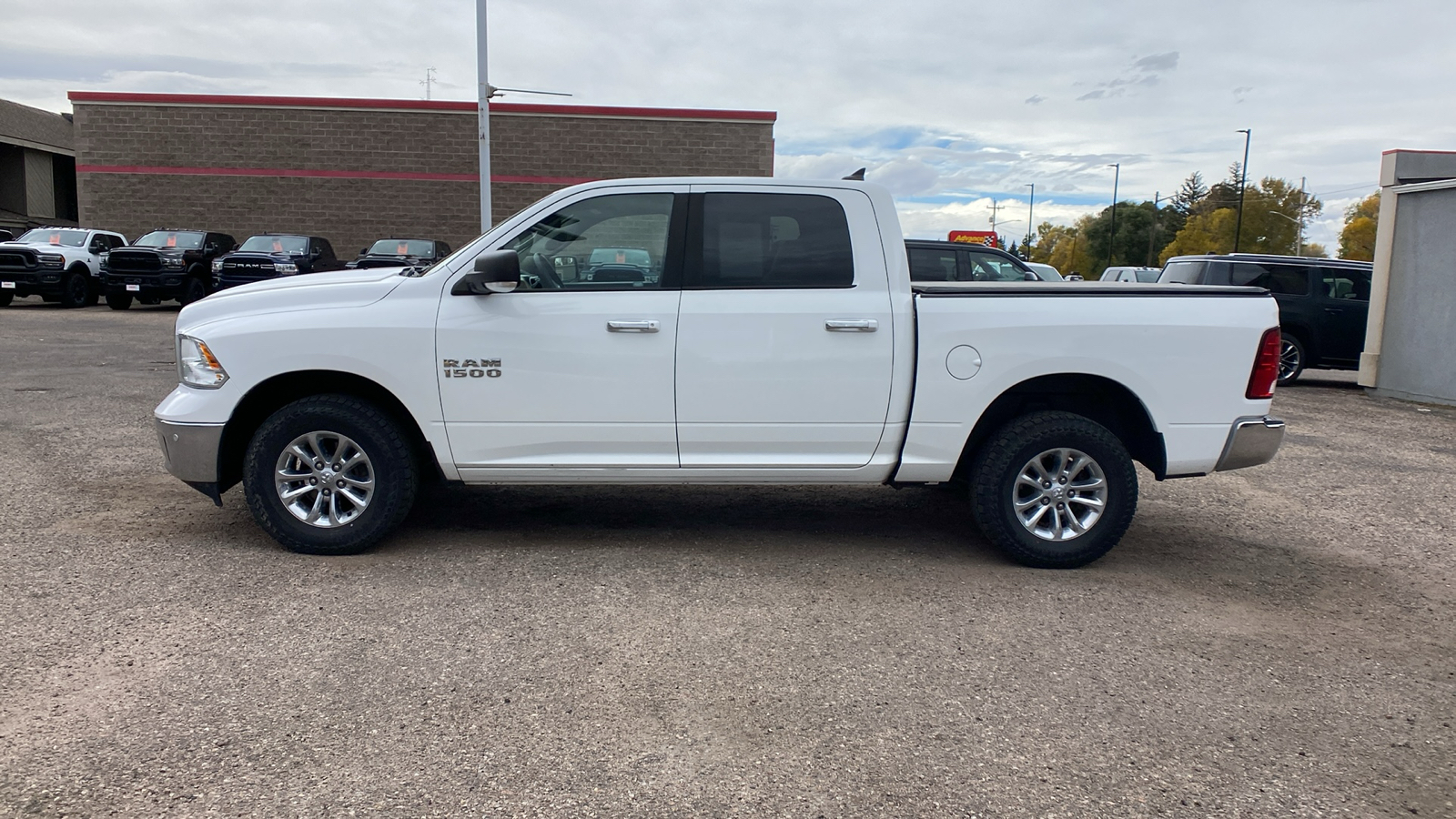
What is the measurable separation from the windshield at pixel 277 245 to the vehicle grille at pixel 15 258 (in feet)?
14.6

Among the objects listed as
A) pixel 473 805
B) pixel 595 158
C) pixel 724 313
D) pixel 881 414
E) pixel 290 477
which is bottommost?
pixel 473 805

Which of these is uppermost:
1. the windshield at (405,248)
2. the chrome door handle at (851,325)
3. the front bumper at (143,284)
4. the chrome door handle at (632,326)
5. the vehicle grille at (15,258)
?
the windshield at (405,248)

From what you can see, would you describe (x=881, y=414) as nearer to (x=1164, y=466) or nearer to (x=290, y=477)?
(x=1164, y=466)

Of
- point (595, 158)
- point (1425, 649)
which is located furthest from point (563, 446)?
point (595, 158)

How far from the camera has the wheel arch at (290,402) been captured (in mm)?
5289

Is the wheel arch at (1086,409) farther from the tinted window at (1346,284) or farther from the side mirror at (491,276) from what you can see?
the tinted window at (1346,284)

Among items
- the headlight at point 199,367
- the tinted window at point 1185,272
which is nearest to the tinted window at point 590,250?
the headlight at point 199,367

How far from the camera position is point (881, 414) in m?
5.25

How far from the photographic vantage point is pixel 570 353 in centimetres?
516

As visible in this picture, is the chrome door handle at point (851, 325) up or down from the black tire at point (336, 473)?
up

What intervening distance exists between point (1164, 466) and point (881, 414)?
5.06ft

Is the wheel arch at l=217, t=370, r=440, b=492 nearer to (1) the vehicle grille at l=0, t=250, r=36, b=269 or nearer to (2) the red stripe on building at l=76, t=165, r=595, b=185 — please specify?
(1) the vehicle grille at l=0, t=250, r=36, b=269

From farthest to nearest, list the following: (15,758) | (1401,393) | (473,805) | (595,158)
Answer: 1. (595,158)
2. (1401,393)
3. (15,758)
4. (473,805)

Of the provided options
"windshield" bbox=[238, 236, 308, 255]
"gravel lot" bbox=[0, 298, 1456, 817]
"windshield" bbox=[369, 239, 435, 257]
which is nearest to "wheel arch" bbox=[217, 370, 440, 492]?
"gravel lot" bbox=[0, 298, 1456, 817]
